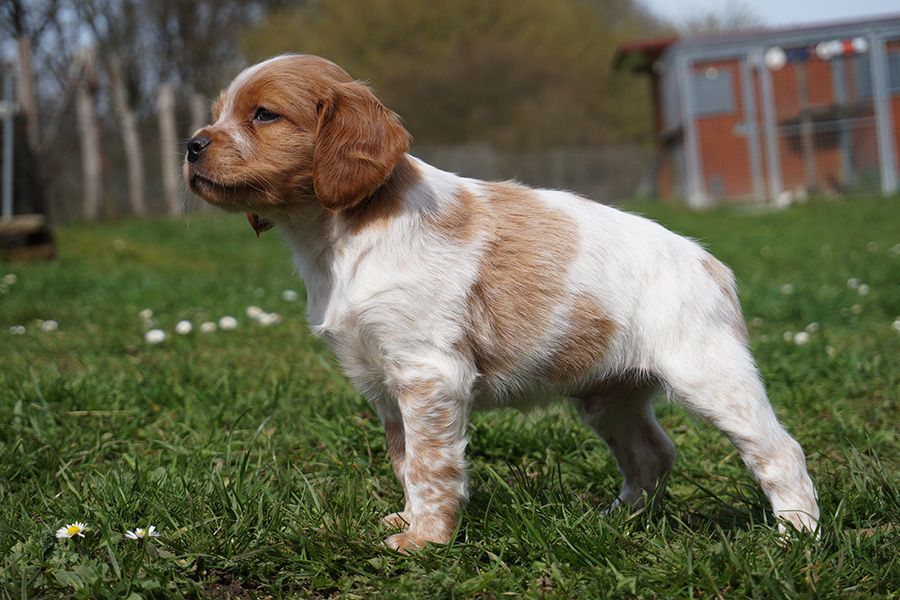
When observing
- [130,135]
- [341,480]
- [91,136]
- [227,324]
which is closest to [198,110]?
[130,135]

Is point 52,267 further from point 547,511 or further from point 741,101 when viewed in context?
point 741,101

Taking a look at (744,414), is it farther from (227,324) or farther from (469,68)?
(469,68)

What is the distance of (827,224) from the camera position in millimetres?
13219

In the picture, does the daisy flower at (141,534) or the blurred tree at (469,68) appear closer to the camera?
the daisy flower at (141,534)

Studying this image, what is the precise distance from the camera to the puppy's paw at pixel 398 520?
280 cm

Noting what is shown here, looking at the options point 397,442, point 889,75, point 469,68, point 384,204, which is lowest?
point 397,442

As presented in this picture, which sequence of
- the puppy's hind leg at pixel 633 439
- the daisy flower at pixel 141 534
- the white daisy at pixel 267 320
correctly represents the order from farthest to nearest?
the white daisy at pixel 267 320
the puppy's hind leg at pixel 633 439
the daisy flower at pixel 141 534

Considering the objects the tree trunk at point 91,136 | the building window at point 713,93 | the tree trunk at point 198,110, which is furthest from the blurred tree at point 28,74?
the building window at point 713,93

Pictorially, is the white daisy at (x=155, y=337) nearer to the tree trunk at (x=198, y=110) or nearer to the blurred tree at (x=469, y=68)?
the tree trunk at (x=198, y=110)

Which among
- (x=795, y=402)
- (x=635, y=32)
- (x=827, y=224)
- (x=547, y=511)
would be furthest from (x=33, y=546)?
(x=635, y=32)

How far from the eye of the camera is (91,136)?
15.8 meters

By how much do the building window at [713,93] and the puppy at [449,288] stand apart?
17892mm

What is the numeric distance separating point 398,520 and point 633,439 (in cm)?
91

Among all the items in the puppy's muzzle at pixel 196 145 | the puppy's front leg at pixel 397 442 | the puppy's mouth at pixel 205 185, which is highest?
the puppy's muzzle at pixel 196 145
